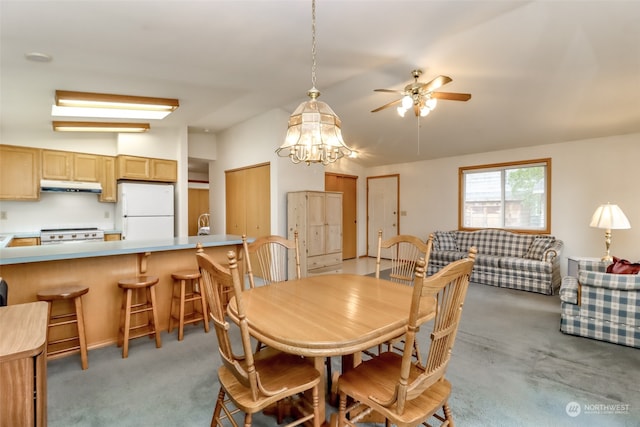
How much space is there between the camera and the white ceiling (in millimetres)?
2199

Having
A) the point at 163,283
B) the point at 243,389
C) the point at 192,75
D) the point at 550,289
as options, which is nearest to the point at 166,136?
the point at 192,75

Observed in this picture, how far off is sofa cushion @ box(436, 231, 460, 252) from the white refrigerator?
481 cm

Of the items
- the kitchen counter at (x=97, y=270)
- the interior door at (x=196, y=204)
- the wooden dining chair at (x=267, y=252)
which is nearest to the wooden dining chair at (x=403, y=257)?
the wooden dining chair at (x=267, y=252)

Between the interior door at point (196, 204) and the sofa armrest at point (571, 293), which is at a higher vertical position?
the interior door at point (196, 204)

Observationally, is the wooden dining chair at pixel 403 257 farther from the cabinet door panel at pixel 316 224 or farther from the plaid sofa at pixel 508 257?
the plaid sofa at pixel 508 257

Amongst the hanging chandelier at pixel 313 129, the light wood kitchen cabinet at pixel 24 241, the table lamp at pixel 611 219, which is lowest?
the light wood kitchen cabinet at pixel 24 241

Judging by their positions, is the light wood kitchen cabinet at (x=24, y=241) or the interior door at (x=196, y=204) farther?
the interior door at (x=196, y=204)

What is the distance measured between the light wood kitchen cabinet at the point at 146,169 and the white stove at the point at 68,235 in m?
0.96

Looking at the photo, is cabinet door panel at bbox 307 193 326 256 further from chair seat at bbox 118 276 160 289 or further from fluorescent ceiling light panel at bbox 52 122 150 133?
fluorescent ceiling light panel at bbox 52 122 150 133

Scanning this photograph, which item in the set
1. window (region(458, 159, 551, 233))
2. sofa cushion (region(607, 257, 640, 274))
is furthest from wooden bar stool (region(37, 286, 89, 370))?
window (region(458, 159, 551, 233))

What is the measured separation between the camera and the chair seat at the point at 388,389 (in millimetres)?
1187

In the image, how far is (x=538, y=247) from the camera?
15.8 ft

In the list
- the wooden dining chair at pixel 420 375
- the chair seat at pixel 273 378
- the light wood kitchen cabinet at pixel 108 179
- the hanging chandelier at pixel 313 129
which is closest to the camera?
the wooden dining chair at pixel 420 375

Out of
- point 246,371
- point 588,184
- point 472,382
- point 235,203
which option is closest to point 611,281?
point 472,382
